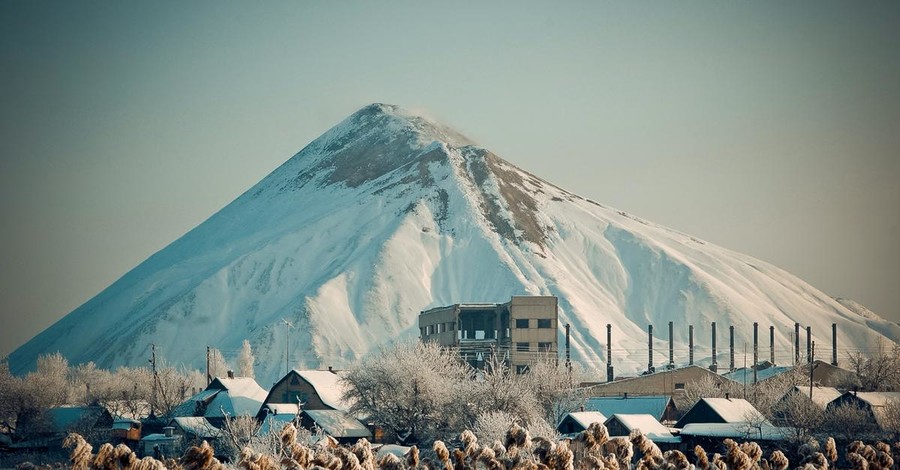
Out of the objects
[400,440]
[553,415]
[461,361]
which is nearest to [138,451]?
[400,440]

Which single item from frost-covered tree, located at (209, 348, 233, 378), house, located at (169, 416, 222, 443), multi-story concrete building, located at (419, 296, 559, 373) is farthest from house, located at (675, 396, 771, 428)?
frost-covered tree, located at (209, 348, 233, 378)

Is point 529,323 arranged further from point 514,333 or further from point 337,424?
point 337,424

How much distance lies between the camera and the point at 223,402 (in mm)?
99812

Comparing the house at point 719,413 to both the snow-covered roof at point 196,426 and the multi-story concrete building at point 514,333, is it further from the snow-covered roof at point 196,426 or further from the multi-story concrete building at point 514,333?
the multi-story concrete building at point 514,333

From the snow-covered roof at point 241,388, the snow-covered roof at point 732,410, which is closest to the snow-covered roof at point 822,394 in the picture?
the snow-covered roof at point 732,410

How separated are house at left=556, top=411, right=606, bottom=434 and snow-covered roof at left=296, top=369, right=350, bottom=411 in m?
20.3

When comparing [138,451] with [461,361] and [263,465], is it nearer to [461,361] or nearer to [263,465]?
[461,361]

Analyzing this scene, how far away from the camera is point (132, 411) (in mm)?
108688

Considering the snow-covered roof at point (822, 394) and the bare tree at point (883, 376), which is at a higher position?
the bare tree at point (883, 376)

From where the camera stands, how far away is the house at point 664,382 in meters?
112

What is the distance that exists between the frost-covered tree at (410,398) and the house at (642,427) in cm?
956

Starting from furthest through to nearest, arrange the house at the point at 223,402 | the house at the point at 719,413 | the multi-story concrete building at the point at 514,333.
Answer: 1. the multi-story concrete building at the point at 514,333
2. the house at the point at 223,402
3. the house at the point at 719,413

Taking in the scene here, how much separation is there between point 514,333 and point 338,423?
121 ft

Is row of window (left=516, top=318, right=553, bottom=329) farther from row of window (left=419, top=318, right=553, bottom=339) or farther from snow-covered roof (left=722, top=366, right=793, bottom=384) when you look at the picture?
snow-covered roof (left=722, top=366, right=793, bottom=384)
